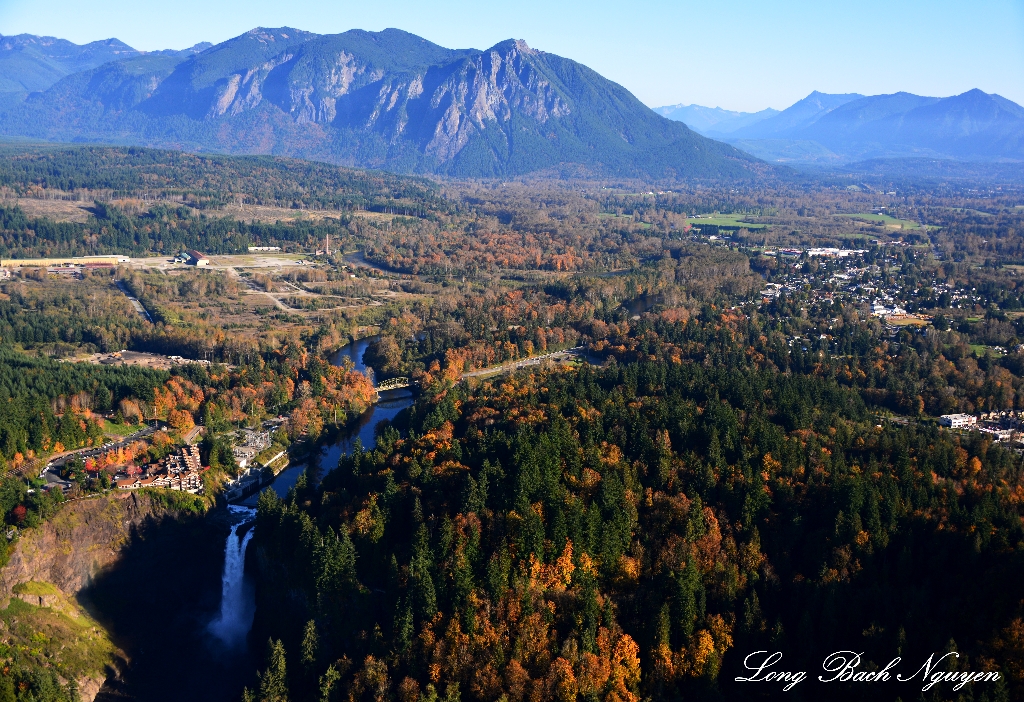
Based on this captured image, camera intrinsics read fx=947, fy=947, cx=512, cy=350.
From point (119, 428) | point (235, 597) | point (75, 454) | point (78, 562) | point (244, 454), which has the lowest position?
point (235, 597)

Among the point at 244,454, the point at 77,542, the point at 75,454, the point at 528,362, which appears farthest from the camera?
the point at 528,362

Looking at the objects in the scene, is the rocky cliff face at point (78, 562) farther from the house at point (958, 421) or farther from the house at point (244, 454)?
the house at point (958, 421)

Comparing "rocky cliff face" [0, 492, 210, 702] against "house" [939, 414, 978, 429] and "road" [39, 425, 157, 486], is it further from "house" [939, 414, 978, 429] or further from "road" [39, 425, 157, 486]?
"house" [939, 414, 978, 429]

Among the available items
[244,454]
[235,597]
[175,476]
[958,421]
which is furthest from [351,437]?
[958,421]

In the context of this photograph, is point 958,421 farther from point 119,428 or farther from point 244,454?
point 119,428

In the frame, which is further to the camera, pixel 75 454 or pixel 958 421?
pixel 958 421

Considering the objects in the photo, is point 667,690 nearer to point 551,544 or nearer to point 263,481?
point 551,544

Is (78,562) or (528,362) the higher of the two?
(528,362)
